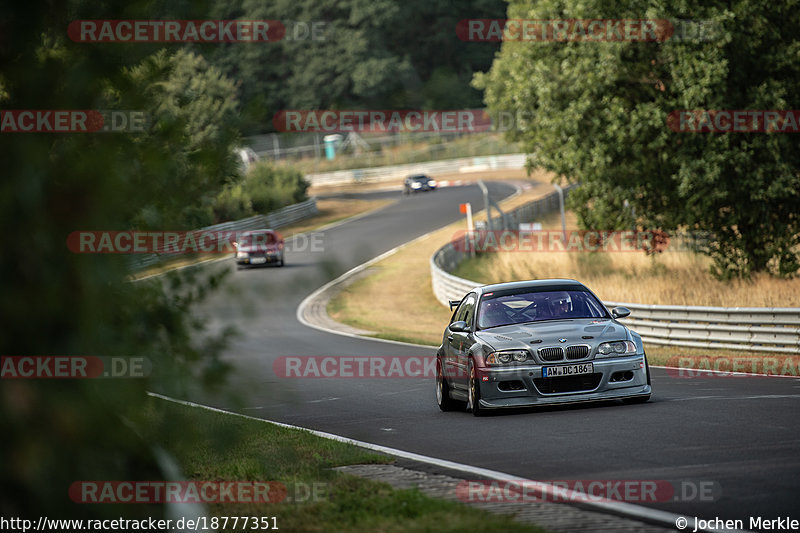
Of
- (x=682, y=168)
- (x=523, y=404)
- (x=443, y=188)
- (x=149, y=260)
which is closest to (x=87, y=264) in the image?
(x=149, y=260)

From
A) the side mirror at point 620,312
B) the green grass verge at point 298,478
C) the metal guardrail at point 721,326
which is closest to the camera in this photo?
the green grass verge at point 298,478

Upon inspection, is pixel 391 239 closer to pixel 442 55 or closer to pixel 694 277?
pixel 694 277

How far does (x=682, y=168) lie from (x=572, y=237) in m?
13.5

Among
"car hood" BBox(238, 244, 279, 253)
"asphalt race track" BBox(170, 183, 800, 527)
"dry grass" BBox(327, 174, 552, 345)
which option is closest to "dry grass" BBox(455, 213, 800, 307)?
"dry grass" BBox(327, 174, 552, 345)

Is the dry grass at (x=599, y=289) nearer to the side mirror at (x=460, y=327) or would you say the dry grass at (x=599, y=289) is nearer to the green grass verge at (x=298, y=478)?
the side mirror at (x=460, y=327)

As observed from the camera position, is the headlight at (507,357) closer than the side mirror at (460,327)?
Yes

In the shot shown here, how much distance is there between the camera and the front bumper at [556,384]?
41.7ft

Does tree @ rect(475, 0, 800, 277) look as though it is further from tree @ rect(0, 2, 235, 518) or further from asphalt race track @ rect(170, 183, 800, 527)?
tree @ rect(0, 2, 235, 518)

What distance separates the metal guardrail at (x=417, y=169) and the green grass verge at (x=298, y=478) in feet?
276

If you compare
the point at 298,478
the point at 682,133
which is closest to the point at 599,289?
the point at 682,133

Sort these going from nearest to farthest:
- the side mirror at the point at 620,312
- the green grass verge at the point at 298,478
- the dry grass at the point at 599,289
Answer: the green grass verge at the point at 298,478, the side mirror at the point at 620,312, the dry grass at the point at 599,289

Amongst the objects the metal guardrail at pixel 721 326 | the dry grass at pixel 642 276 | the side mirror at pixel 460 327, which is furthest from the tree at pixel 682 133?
the side mirror at pixel 460 327

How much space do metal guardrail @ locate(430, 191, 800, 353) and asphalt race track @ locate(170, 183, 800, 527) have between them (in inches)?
143

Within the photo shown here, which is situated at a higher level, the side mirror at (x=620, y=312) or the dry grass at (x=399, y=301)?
the side mirror at (x=620, y=312)
